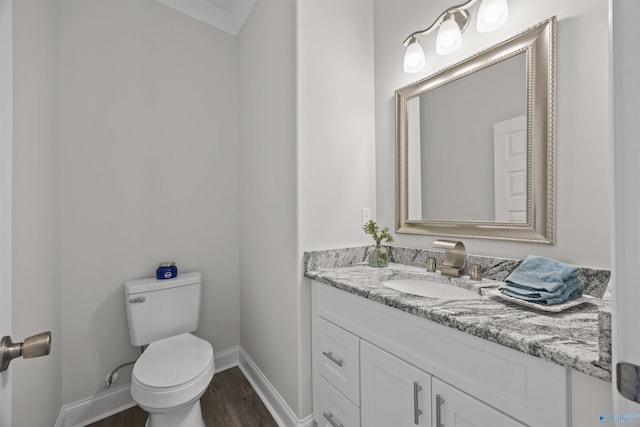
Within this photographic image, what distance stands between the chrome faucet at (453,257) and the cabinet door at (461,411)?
0.52 m

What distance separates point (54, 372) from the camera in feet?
4.52

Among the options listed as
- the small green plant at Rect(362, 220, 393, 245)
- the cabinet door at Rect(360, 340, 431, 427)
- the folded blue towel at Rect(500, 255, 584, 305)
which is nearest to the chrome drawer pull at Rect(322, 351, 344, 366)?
the cabinet door at Rect(360, 340, 431, 427)

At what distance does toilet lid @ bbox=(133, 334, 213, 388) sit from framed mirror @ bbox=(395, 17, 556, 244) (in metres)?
1.25

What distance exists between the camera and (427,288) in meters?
1.21

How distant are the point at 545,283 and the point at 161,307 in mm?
1846

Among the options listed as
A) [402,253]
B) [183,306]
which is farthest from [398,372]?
[183,306]

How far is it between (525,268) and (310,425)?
1245 millimetres

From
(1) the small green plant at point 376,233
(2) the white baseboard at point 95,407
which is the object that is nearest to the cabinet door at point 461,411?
(1) the small green plant at point 376,233

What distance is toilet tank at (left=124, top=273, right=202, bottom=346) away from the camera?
1.57 metres

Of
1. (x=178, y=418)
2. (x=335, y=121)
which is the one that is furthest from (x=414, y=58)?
(x=178, y=418)

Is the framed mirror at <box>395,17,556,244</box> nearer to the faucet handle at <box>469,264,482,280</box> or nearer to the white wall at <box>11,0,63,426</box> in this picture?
the faucet handle at <box>469,264,482,280</box>

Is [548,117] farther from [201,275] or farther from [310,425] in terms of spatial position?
[201,275]

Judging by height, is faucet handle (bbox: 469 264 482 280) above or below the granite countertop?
above

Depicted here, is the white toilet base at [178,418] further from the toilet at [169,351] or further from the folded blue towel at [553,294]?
the folded blue towel at [553,294]
